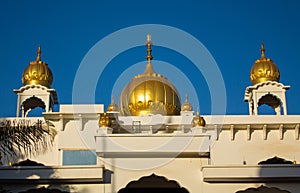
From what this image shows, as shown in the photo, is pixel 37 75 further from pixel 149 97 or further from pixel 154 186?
pixel 154 186

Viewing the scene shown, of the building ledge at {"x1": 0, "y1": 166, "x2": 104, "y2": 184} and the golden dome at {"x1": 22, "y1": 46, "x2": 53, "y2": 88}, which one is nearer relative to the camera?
the building ledge at {"x1": 0, "y1": 166, "x2": 104, "y2": 184}

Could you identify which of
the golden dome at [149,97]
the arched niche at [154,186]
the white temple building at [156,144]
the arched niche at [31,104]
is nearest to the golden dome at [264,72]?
the white temple building at [156,144]

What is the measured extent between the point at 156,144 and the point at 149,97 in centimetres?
899

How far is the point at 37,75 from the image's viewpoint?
26.8 meters

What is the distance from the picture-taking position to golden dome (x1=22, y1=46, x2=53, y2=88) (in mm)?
26828

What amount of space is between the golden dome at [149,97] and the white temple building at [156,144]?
4cm

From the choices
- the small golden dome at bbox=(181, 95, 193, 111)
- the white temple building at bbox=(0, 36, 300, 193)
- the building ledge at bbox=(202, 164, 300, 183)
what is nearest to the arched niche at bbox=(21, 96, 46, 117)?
the white temple building at bbox=(0, 36, 300, 193)

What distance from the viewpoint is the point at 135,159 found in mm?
16094

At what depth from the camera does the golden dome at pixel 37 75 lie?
88.0ft

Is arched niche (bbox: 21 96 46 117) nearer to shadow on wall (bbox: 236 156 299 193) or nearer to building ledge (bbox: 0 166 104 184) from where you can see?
building ledge (bbox: 0 166 104 184)

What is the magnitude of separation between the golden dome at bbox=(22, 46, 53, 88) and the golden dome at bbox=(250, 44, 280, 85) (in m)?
9.89

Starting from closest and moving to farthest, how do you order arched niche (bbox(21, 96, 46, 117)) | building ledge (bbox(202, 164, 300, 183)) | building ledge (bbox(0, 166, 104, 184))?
building ledge (bbox(0, 166, 104, 184)) < building ledge (bbox(202, 164, 300, 183)) < arched niche (bbox(21, 96, 46, 117))

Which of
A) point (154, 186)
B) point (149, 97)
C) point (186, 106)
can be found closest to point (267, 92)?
point (186, 106)

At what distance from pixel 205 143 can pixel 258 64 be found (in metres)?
12.2
